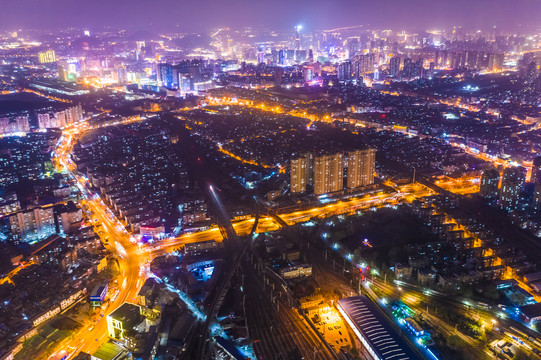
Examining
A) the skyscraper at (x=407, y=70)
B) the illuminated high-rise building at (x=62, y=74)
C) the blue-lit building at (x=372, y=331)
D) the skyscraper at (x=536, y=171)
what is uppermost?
the illuminated high-rise building at (x=62, y=74)

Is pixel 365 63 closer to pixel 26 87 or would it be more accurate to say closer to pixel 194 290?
pixel 26 87

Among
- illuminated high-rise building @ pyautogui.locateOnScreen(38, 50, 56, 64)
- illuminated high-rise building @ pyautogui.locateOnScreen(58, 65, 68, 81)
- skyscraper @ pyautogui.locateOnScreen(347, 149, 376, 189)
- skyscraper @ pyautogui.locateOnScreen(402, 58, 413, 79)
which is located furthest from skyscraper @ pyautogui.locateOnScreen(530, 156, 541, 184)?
illuminated high-rise building @ pyautogui.locateOnScreen(38, 50, 56, 64)

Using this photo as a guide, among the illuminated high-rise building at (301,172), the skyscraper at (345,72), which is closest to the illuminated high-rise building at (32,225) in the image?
the illuminated high-rise building at (301,172)

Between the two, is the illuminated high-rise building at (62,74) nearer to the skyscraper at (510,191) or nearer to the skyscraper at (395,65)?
the skyscraper at (395,65)

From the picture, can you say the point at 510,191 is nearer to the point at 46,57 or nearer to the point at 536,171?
the point at 536,171

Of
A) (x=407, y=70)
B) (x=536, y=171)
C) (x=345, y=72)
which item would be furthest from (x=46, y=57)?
(x=536, y=171)
